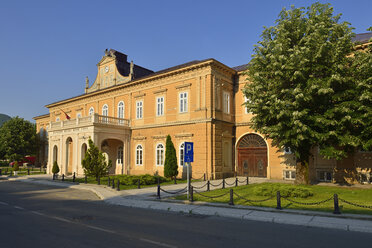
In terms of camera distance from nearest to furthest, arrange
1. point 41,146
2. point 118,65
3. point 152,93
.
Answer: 1. point 152,93
2. point 118,65
3. point 41,146

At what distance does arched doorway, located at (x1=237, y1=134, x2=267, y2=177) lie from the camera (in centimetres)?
2519

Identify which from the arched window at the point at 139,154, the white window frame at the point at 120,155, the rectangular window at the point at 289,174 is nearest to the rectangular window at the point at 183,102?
the arched window at the point at 139,154

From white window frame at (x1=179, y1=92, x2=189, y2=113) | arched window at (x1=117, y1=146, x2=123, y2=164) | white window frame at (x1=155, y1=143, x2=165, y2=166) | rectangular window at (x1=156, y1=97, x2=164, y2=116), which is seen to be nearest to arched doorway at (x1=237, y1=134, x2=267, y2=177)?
white window frame at (x1=179, y1=92, x2=189, y2=113)

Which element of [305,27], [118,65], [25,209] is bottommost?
[25,209]

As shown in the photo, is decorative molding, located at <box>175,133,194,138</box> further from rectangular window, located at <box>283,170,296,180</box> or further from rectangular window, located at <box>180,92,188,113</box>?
rectangular window, located at <box>283,170,296,180</box>

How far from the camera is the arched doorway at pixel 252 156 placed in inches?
992

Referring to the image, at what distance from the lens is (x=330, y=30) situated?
1708 centimetres

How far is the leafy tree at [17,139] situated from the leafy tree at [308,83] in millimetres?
45452

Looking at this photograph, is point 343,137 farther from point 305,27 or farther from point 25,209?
point 25,209

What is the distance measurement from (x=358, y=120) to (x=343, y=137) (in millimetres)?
1359

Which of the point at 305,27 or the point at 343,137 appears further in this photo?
the point at 305,27

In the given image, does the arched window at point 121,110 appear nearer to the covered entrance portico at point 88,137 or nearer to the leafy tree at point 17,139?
the covered entrance portico at point 88,137

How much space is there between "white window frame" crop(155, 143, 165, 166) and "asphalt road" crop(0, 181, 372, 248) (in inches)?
663

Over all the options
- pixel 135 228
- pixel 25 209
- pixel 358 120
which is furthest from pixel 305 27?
pixel 25 209
